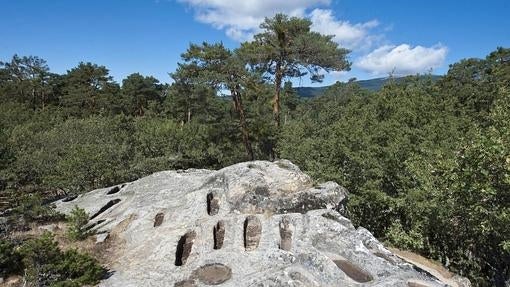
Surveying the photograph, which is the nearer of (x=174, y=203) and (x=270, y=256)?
(x=270, y=256)

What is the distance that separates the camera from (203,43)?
35.4m

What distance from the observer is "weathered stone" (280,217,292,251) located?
15.3m

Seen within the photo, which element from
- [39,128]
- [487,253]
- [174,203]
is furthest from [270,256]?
[39,128]

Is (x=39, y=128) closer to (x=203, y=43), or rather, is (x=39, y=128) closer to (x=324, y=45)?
(x=203, y=43)

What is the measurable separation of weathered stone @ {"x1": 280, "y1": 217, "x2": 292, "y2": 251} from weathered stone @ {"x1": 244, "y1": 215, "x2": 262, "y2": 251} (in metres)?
0.93

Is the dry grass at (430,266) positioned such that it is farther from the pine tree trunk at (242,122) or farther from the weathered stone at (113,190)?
the pine tree trunk at (242,122)

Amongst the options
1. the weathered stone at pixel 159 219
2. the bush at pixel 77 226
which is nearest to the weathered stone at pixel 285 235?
A: the weathered stone at pixel 159 219

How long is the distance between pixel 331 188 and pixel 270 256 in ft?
20.3

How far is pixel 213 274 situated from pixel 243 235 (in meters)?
2.71

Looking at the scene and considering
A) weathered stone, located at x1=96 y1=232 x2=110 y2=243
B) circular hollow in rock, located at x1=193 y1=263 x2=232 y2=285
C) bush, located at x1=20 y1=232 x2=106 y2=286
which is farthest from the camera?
weathered stone, located at x1=96 y1=232 x2=110 y2=243

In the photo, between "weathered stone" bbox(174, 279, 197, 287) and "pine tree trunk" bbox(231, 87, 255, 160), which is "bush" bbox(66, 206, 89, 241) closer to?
"weathered stone" bbox(174, 279, 197, 287)

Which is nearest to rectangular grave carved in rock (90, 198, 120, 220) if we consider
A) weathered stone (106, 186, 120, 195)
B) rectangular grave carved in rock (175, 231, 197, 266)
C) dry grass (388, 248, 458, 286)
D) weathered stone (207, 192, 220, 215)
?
weathered stone (106, 186, 120, 195)

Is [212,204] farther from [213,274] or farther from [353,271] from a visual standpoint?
[353,271]

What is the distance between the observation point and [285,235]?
53.5ft
